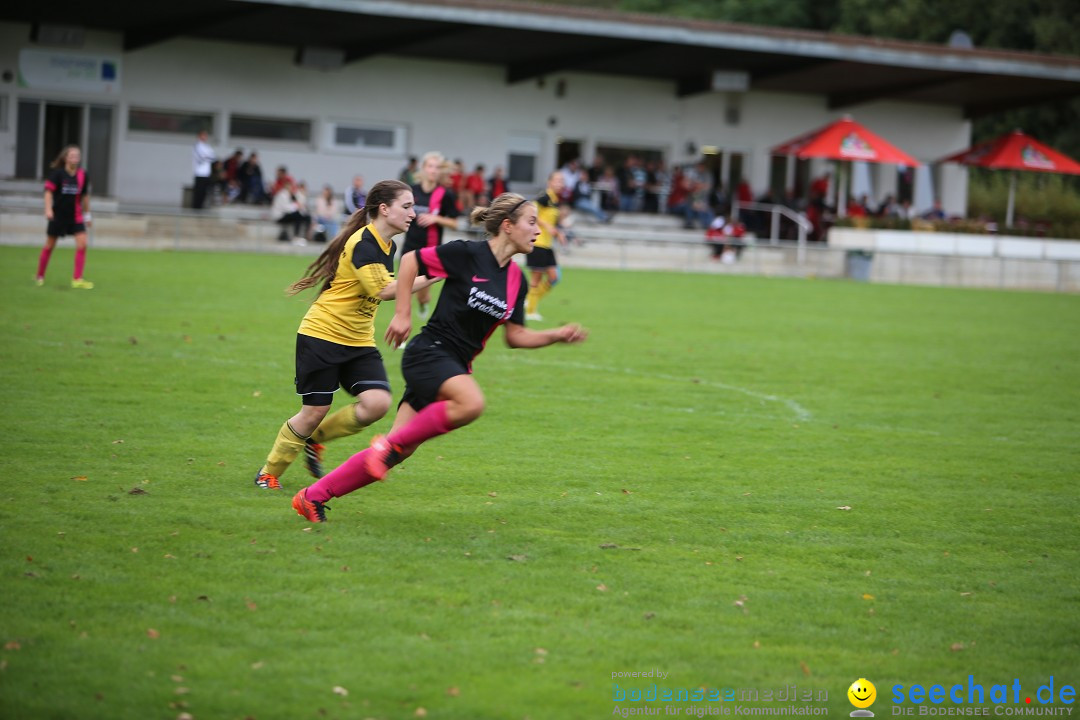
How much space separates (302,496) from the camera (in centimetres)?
644

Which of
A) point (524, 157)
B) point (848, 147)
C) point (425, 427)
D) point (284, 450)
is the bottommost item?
point (284, 450)

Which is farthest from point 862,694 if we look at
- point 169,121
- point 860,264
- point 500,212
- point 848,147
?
point 169,121

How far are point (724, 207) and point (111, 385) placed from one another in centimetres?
2789

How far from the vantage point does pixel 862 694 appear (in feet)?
14.9

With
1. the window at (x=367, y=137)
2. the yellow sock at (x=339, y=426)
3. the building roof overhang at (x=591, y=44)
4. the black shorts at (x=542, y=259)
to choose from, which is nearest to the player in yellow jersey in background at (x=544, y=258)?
the black shorts at (x=542, y=259)

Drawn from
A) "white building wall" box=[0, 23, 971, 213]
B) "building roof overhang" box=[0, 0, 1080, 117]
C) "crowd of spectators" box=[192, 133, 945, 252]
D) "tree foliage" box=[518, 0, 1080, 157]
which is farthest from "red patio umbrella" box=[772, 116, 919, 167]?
"tree foliage" box=[518, 0, 1080, 157]

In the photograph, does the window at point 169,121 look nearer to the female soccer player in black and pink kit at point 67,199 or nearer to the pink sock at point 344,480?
the female soccer player in black and pink kit at point 67,199

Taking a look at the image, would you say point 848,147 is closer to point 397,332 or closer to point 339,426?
point 339,426

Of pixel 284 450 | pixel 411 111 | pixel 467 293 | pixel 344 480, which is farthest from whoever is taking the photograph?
pixel 411 111

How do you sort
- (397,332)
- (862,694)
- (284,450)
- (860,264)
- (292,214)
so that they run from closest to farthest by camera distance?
(862,694) < (397,332) < (284,450) < (292,214) < (860,264)

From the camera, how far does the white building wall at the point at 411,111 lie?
107 ft

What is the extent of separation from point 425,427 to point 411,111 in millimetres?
30146

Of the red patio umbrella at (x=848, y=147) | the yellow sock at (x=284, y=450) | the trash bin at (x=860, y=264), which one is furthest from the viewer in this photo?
the red patio umbrella at (x=848, y=147)

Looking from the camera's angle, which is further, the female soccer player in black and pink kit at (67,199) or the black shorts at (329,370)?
the female soccer player in black and pink kit at (67,199)
